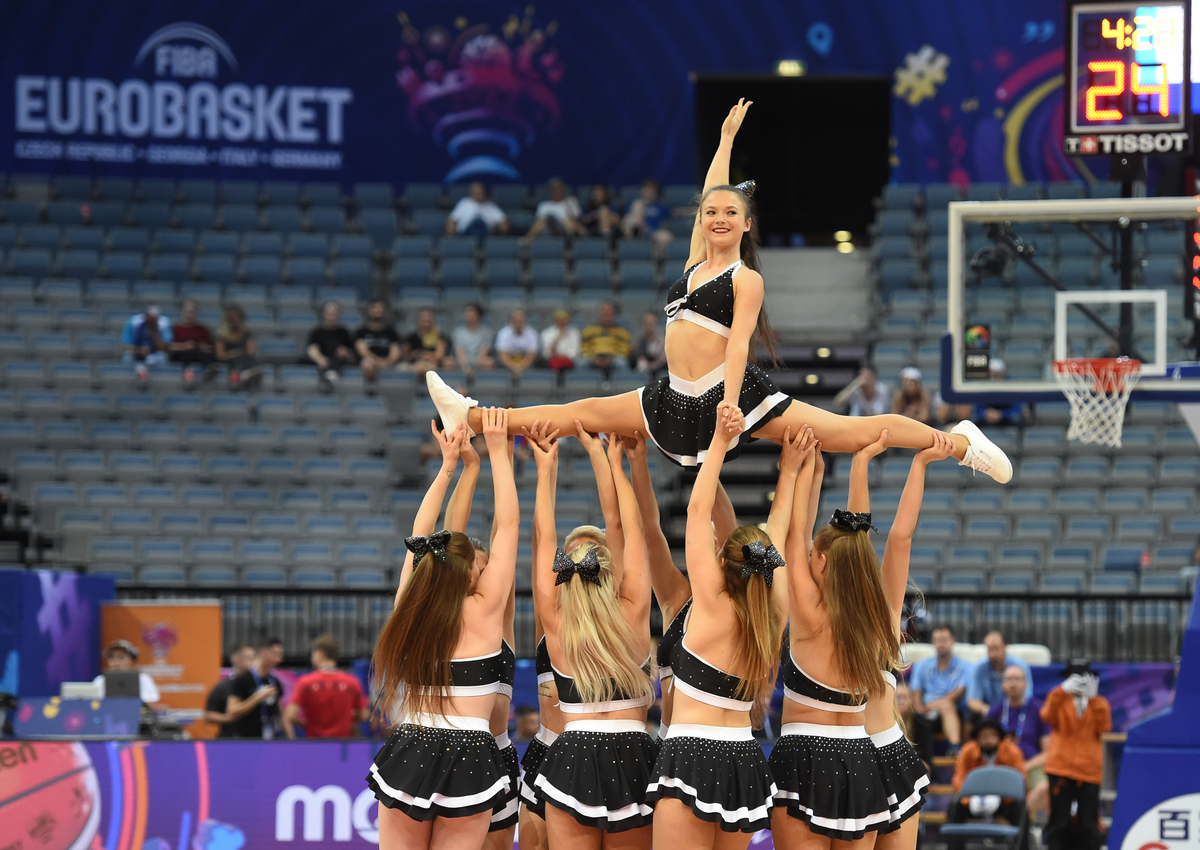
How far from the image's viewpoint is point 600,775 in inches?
179

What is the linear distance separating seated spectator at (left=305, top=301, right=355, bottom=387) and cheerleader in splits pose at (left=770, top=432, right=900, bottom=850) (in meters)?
9.58

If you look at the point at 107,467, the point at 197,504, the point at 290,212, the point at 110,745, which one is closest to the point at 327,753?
the point at 110,745

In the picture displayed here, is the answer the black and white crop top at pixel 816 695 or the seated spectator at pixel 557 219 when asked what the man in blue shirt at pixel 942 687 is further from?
the seated spectator at pixel 557 219

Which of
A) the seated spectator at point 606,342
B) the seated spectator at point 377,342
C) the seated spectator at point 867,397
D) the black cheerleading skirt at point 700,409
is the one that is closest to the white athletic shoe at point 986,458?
the black cheerleading skirt at point 700,409

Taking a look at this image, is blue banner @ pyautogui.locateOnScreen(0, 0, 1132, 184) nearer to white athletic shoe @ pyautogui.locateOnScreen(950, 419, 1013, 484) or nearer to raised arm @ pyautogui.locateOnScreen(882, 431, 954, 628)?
white athletic shoe @ pyautogui.locateOnScreen(950, 419, 1013, 484)

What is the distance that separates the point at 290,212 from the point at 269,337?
241 cm

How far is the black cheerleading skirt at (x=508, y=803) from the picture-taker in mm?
4789

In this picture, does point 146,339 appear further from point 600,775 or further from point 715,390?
point 600,775

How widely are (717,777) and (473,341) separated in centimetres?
994

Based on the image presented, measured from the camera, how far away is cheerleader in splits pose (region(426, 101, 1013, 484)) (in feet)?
15.8

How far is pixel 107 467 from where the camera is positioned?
40.7ft

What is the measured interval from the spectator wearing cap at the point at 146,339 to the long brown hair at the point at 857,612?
10408mm

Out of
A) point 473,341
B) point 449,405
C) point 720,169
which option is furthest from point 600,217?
point 449,405

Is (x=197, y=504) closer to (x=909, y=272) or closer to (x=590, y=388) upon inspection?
(x=590, y=388)
